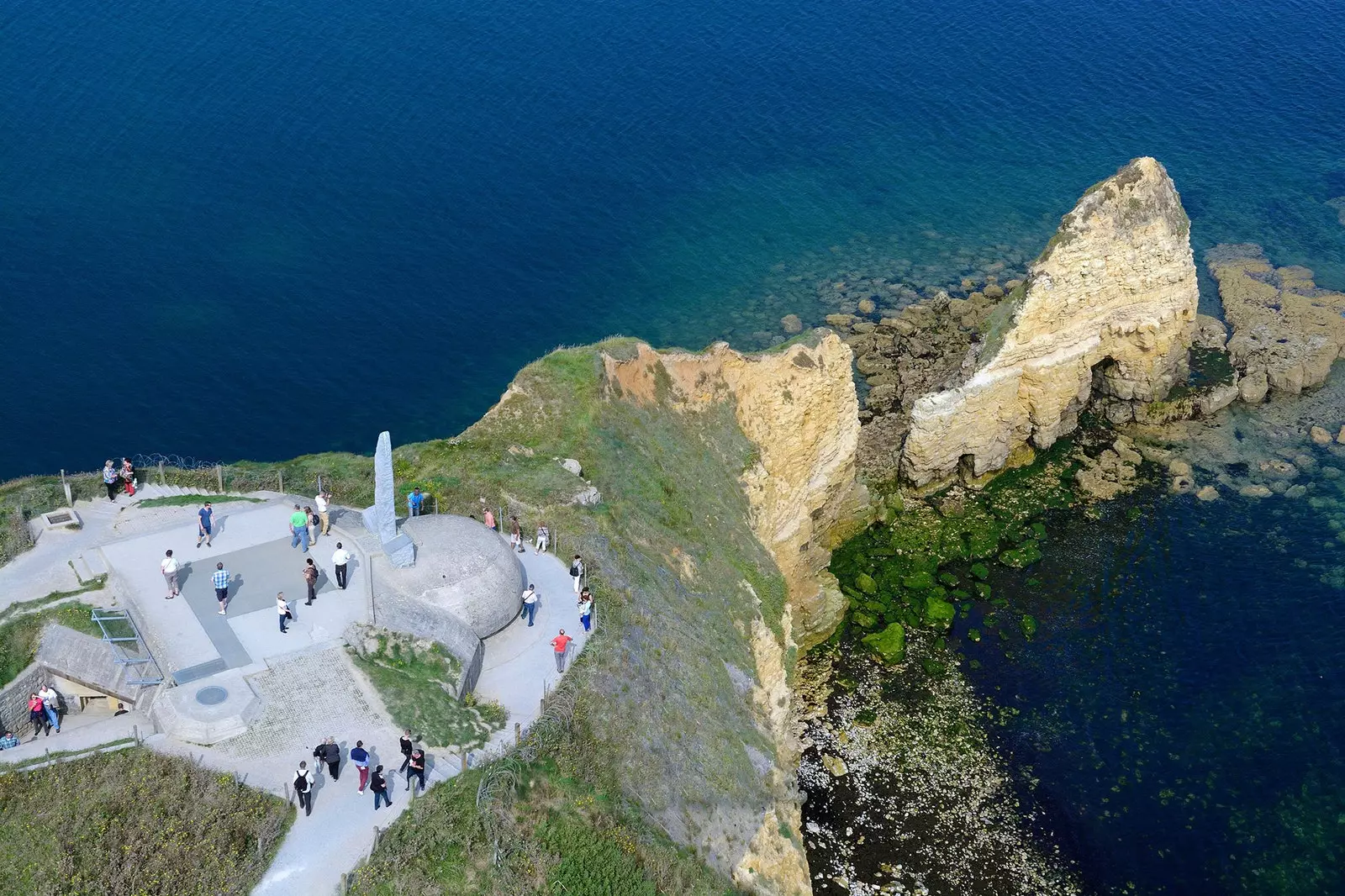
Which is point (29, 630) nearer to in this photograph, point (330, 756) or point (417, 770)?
point (330, 756)

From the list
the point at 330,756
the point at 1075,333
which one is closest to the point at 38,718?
the point at 330,756

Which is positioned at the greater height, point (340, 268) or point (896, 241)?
point (896, 241)

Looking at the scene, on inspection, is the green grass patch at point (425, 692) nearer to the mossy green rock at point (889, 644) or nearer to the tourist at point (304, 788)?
the tourist at point (304, 788)

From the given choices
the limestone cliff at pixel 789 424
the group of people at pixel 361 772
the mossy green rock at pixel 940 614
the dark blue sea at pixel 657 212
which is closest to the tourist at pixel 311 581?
the group of people at pixel 361 772

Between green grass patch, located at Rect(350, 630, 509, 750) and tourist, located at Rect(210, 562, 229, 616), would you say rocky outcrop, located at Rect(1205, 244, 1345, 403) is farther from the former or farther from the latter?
tourist, located at Rect(210, 562, 229, 616)

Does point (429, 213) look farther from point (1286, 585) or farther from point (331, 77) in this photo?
point (1286, 585)

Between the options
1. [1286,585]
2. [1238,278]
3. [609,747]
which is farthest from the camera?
[1238,278]

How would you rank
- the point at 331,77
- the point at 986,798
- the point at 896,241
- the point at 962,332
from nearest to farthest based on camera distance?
the point at 986,798, the point at 962,332, the point at 896,241, the point at 331,77

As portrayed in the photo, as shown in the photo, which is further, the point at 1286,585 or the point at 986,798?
the point at 1286,585

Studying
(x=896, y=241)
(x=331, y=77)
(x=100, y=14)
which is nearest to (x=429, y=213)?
(x=331, y=77)
